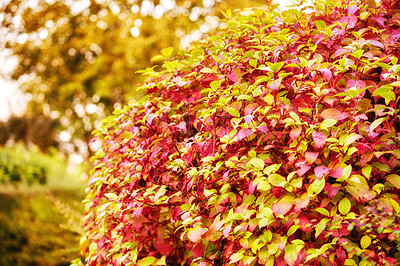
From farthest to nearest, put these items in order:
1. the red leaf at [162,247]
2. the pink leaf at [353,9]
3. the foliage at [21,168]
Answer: the foliage at [21,168]
the red leaf at [162,247]
the pink leaf at [353,9]

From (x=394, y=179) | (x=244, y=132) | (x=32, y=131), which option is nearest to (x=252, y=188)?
(x=244, y=132)

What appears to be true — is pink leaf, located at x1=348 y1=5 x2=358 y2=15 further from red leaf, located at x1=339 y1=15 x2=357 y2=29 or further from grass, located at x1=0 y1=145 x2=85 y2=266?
grass, located at x1=0 y1=145 x2=85 y2=266

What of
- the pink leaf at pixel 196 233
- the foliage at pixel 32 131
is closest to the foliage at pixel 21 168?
the pink leaf at pixel 196 233

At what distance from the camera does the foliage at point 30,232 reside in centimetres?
601

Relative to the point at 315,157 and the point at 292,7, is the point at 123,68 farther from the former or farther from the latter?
the point at 315,157

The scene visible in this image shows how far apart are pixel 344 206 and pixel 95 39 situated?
9877 mm

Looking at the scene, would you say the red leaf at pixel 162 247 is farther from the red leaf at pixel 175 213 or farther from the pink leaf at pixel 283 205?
the pink leaf at pixel 283 205

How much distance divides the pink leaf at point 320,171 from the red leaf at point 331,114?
27cm

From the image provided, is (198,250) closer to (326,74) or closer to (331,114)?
(331,114)

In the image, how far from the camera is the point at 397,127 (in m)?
2.08

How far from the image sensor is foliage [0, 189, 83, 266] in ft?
19.7

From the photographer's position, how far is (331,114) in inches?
76.9

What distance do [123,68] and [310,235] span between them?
9255 millimetres

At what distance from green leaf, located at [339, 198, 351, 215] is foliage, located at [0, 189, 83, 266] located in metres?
4.86
